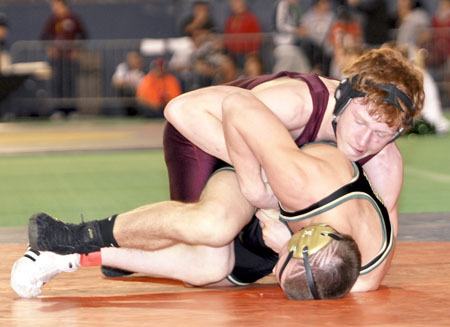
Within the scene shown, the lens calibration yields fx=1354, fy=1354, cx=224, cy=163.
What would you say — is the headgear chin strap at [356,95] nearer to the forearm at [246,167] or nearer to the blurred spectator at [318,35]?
the forearm at [246,167]

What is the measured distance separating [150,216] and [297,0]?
1383 cm

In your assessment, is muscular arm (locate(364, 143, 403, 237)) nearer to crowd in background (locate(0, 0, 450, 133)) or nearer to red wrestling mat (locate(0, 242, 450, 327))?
red wrestling mat (locate(0, 242, 450, 327))

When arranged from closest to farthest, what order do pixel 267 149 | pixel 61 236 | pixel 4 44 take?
pixel 267 149 → pixel 61 236 → pixel 4 44

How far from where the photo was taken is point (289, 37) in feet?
60.1

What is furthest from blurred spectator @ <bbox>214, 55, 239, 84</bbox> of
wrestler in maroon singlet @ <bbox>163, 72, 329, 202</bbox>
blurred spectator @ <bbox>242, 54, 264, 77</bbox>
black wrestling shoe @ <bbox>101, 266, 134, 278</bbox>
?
black wrestling shoe @ <bbox>101, 266, 134, 278</bbox>

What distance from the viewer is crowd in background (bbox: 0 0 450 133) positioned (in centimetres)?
1819

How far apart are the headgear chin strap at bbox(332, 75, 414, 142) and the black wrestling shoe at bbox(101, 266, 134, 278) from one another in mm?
1172

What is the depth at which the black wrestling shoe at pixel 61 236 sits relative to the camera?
541 cm

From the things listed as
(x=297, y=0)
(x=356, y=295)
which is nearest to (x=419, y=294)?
(x=356, y=295)

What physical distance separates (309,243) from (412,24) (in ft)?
44.8

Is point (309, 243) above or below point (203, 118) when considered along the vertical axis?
below

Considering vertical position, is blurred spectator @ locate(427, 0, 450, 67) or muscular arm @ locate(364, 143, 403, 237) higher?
muscular arm @ locate(364, 143, 403, 237)

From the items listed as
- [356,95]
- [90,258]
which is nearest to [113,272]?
[90,258]

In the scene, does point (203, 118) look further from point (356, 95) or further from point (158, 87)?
point (158, 87)
